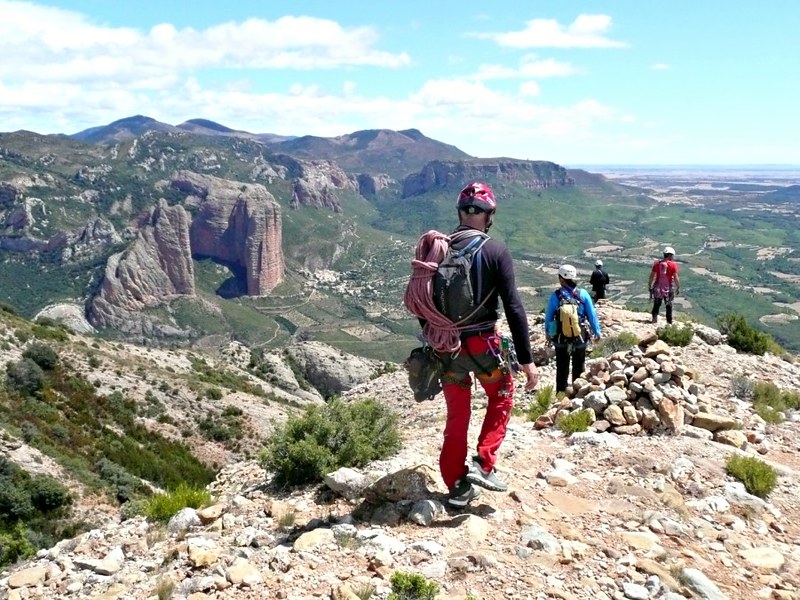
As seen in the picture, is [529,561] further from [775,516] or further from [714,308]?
[714,308]

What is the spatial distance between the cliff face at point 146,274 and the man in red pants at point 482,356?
512 feet

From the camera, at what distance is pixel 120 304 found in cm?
15200

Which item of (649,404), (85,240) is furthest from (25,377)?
(85,240)

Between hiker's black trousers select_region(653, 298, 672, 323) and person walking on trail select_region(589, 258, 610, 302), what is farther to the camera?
person walking on trail select_region(589, 258, 610, 302)

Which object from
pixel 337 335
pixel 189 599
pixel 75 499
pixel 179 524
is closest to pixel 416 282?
pixel 189 599

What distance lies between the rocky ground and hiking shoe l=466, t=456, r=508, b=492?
0.23 m

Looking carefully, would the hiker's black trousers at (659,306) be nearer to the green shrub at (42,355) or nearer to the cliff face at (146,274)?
the green shrub at (42,355)

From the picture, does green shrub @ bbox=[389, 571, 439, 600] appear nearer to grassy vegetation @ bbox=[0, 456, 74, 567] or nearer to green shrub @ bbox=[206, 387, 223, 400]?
grassy vegetation @ bbox=[0, 456, 74, 567]

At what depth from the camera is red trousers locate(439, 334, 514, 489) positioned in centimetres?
545

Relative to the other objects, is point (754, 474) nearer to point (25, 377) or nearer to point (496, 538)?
point (496, 538)

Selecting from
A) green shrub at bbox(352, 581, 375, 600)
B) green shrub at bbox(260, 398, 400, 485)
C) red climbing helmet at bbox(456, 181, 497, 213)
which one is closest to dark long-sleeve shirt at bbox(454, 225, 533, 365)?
red climbing helmet at bbox(456, 181, 497, 213)

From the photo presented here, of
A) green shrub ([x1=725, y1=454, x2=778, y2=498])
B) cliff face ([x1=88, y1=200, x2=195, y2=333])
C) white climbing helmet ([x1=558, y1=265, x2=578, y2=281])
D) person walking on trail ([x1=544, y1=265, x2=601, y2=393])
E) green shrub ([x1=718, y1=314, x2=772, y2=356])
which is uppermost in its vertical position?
white climbing helmet ([x1=558, y1=265, x2=578, y2=281])

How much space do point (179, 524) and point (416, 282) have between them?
3625mm

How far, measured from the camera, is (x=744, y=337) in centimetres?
1627
